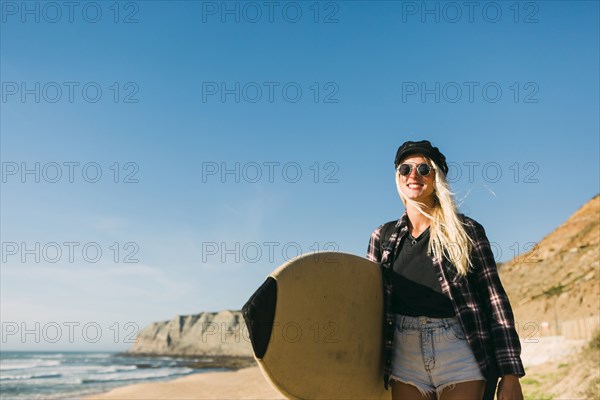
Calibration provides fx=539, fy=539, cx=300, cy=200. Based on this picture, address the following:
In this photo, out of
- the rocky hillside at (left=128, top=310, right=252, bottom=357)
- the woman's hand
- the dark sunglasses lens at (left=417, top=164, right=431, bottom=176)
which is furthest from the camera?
the rocky hillside at (left=128, top=310, right=252, bottom=357)

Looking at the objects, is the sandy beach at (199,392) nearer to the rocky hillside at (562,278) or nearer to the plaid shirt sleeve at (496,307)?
the rocky hillside at (562,278)

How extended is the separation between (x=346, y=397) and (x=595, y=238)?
3237cm

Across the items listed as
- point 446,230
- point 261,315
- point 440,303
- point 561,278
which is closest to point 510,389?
point 440,303

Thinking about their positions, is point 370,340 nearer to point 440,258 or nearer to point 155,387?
point 440,258

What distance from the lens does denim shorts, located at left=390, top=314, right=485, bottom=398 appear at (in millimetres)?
2369

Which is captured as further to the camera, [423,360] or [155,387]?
[155,387]

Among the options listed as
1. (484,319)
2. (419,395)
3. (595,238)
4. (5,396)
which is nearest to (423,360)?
→ (419,395)

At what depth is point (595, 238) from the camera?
3055cm

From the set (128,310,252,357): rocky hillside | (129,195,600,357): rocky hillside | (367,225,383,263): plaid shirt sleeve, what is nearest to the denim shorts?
(367,225,383,263): plaid shirt sleeve

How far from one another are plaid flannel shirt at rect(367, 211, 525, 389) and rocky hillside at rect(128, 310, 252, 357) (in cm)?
7270

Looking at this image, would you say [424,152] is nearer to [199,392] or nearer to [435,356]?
[435,356]

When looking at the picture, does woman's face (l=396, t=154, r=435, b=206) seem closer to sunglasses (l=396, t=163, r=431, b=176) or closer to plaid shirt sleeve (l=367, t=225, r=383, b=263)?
sunglasses (l=396, t=163, r=431, b=176)

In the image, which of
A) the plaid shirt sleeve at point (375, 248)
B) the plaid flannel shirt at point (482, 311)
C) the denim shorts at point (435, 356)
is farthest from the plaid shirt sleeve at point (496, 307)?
the plaid shirt sleeve at point (375, 248)

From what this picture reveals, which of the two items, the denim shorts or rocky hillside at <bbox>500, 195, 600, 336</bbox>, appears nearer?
the denim shorts
